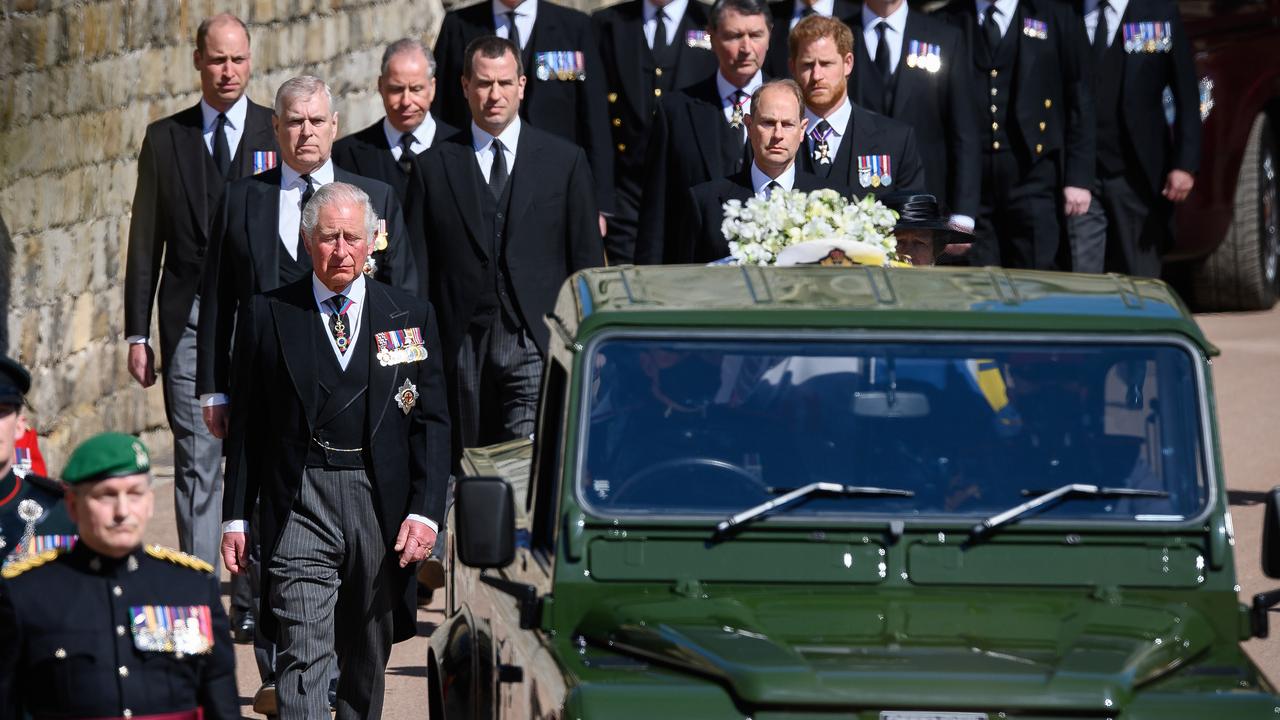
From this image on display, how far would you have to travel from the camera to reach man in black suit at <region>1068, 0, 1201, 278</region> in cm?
1255

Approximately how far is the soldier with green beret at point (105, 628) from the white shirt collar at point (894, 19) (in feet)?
22.4

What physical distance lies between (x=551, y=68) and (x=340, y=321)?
4.27 meters

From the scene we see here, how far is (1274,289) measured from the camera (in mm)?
17219

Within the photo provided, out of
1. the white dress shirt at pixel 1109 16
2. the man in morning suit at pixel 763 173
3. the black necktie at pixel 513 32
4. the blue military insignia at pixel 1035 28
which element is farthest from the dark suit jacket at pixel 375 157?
the white dress shirt at pixel 1109 16

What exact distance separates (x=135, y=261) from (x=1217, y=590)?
5610mm

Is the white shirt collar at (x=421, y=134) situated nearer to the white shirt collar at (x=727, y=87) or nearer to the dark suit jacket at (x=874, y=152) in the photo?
the white shirt collar at (x=727, y=87)

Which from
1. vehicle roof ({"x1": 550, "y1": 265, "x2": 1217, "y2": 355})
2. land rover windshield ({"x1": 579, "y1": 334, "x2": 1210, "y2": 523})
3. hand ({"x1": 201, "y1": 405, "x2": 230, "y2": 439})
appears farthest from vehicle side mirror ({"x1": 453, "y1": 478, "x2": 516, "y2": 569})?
hand ({"x1": 201, "y1": 405, "x2": 230, "y2": 439})

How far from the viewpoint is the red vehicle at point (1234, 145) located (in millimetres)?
15797

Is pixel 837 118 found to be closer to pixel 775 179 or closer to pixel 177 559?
pixel 775 179

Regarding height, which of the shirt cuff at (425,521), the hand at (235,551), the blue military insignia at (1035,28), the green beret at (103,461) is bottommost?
the hand at (235,551)

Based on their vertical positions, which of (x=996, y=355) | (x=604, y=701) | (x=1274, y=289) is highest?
(x=996, y=355)

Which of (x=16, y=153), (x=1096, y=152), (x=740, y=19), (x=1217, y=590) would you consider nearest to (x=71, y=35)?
(x=16, y=153)

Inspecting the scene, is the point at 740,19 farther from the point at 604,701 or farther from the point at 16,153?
the point at 604,701

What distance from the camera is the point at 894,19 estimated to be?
456 inches
